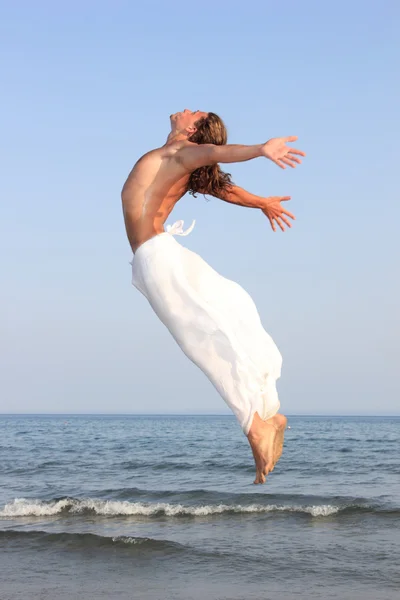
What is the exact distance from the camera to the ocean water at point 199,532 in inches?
505

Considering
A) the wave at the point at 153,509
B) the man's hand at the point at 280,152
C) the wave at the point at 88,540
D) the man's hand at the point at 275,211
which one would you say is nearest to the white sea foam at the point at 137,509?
the wave at the point at 153,509

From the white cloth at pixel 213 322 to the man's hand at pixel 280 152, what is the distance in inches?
34.3

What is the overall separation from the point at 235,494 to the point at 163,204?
1877 cm

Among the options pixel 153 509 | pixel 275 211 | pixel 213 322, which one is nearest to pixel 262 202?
pixel 275 211

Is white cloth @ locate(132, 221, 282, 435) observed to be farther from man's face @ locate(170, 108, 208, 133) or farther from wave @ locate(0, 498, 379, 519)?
wave @ locate(0, 498, 379, 519)

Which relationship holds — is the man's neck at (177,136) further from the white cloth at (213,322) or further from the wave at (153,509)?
the wave at (153,509)

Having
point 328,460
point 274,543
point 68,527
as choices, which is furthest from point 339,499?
point 328,460

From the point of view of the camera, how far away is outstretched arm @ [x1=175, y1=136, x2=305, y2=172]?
391 centimetres

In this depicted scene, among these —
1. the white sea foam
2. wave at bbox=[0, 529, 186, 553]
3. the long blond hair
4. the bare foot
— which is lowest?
wave at bbox=[0, 529, 186, 553]

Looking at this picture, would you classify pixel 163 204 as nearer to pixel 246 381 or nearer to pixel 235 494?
pixel 246 381

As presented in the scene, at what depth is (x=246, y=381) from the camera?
4.32m

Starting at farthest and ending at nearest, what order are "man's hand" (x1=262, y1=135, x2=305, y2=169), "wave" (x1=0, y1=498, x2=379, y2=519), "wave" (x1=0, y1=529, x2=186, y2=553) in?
"wave" (x1=0, y1=498, x2=379, y2=519)
"wave" (x1=0, y1=529, x2=186, y2=553)
"man's hand" (x1=262, y1=135, x2=305, y2=169)

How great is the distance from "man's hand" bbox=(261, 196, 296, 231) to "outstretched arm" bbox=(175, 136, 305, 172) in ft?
2.67

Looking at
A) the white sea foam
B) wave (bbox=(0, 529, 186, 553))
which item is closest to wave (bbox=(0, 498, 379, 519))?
the white sea foam
